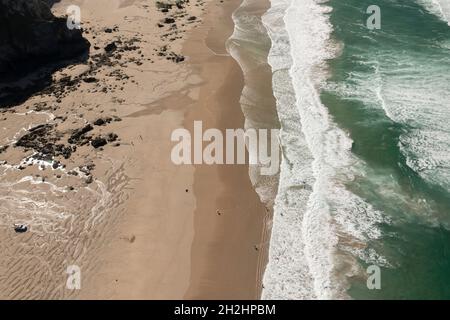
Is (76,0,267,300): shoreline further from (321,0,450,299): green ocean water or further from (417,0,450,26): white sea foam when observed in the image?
(417,0,450,26): white sea foam

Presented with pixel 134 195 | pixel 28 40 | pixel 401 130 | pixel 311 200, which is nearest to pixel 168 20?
pixel 28 40

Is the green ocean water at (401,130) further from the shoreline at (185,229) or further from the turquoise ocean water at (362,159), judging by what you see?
the shoreline at (185,229)

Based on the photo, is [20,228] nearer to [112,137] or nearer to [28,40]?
[112,137]

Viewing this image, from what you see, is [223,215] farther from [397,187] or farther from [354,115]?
[354,115]

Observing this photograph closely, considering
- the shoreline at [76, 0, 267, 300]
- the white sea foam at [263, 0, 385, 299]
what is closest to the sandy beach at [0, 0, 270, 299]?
the shoreline at [76, 0, 267, 300]

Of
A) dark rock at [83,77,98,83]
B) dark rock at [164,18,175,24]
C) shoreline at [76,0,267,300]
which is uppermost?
dark rock at [164,18,175,24]
